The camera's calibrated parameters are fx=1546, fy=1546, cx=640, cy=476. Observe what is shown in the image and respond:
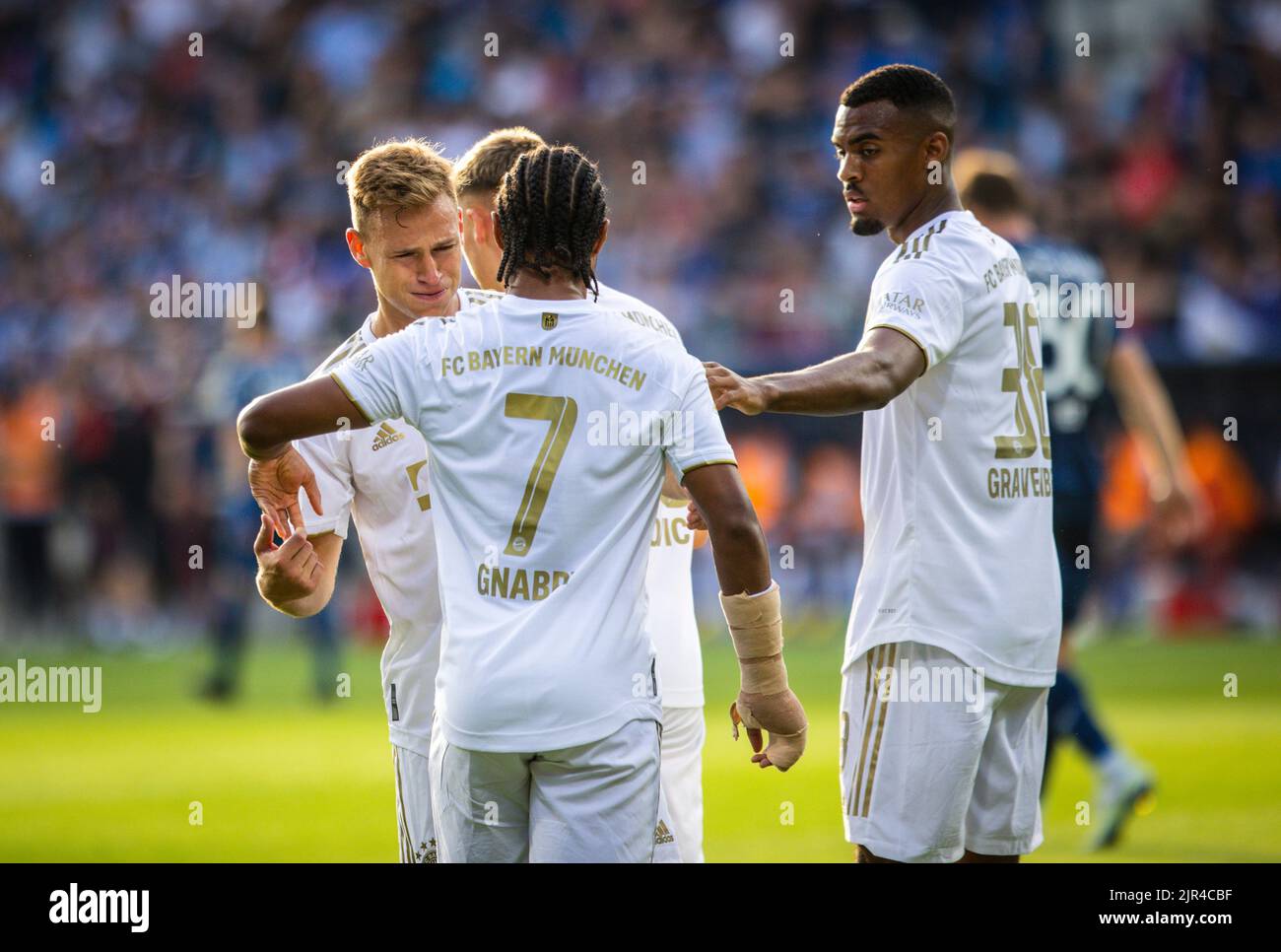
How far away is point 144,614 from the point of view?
15.3 m

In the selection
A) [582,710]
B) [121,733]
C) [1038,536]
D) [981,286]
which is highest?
[981,286]

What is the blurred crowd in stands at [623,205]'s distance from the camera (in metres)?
14.6

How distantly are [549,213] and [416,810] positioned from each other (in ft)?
5.49

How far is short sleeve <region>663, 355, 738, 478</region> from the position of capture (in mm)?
3320

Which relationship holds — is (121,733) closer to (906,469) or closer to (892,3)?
(906,469)

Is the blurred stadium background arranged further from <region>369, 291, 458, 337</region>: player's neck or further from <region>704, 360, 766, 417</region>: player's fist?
<region>704, 360, 766, 417</region>: player's fist

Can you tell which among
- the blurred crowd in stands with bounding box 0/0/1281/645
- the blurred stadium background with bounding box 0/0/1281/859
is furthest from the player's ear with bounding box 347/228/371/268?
the blurred crowd in stands with bounding box 0/0/1281/645

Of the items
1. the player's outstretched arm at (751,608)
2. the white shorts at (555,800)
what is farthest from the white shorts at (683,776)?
the white shorts at (555,800)

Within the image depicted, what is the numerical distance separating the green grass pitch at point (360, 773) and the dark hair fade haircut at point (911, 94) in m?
3.27

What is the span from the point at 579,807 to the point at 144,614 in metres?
12.9

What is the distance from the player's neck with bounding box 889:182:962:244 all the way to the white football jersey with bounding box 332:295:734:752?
1282mm

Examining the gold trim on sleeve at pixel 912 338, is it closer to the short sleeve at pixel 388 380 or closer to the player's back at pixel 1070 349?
the short sleeve at pixel 388 380
